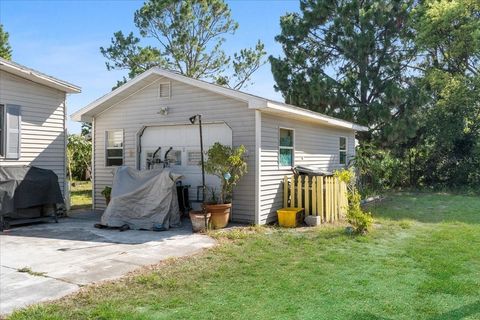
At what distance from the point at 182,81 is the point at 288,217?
394cm

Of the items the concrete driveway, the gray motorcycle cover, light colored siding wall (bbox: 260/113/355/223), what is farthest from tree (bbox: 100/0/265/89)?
the concrete driveway

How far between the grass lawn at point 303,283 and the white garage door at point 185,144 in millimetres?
2446

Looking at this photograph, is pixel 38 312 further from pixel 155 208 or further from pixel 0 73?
pixel 0 73

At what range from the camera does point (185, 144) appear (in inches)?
377

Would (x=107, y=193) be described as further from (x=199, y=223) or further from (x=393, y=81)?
(x=393, y=81)

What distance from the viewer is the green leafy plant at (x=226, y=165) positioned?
797 centimetres

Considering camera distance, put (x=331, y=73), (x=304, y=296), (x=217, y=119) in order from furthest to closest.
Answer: (x=331, y=73) → (x=217, y=119) → (x=304, y=296)

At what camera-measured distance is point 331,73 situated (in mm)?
18094

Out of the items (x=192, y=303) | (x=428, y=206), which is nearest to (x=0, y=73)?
(x=192, y=303)

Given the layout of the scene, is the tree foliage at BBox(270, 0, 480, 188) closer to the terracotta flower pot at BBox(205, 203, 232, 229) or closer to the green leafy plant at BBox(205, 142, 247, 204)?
the green leafy plant at BBox(205, 142, 247, 204)

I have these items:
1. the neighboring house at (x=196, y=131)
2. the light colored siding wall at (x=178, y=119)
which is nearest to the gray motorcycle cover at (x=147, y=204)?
the neighboring house at (x=196, y=131)

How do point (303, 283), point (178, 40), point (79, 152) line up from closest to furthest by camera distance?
point (303, 283) → point (178, 40) → point (79, 152)

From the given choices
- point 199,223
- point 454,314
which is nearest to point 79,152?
point 199,223

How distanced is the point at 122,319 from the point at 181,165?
6256 mm
